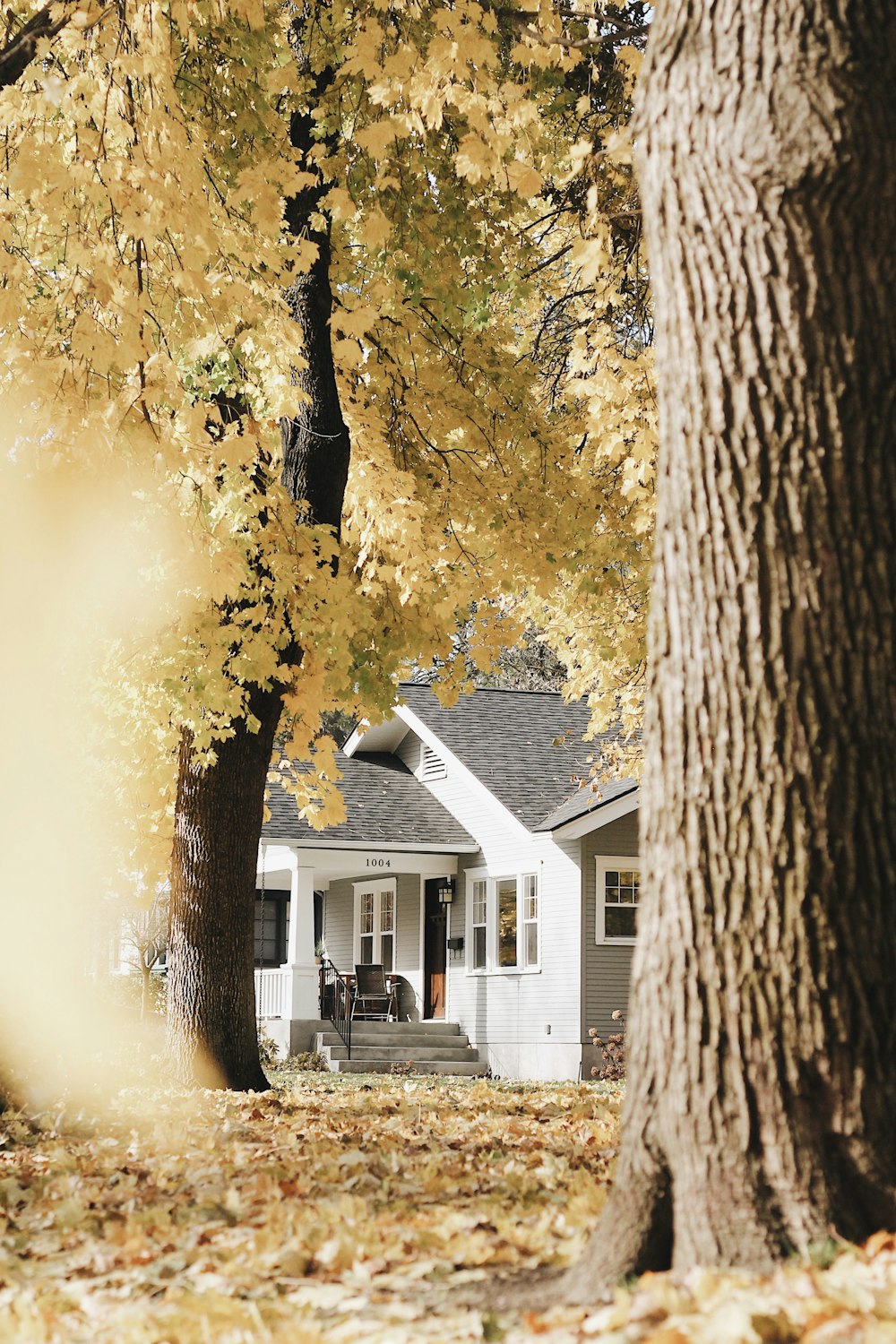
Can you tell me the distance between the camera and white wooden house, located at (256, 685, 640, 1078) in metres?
22.1

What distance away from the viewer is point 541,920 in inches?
898

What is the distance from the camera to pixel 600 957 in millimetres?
22031

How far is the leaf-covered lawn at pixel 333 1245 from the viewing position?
122 inches

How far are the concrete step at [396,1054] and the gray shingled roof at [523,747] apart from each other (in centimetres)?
393

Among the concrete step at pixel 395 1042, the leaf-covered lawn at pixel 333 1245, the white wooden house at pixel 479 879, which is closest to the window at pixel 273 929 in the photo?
the white wooden house at pixel 479 879

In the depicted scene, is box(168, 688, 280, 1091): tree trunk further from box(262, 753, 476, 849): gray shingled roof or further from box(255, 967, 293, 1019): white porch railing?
box(255, 967, 293, 1019): white porch railing

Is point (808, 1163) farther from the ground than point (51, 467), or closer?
closer

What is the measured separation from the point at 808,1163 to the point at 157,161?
5692mm

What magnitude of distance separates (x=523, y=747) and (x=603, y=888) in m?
4.24

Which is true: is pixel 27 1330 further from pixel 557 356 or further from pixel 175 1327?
pixel 557 356

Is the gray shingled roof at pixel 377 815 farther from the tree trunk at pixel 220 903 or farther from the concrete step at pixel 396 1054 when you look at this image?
the tree trunk at pixel 220 903

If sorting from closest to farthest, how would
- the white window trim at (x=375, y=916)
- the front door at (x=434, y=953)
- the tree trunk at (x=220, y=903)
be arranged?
the tree trunk at (x=220, y=903) → the front door at (x=434, y=953) → the white window trim at (x=375, y=916)

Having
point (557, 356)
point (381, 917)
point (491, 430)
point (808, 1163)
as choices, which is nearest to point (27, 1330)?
point (808, 1163)

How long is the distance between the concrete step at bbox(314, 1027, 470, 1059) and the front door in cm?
184
